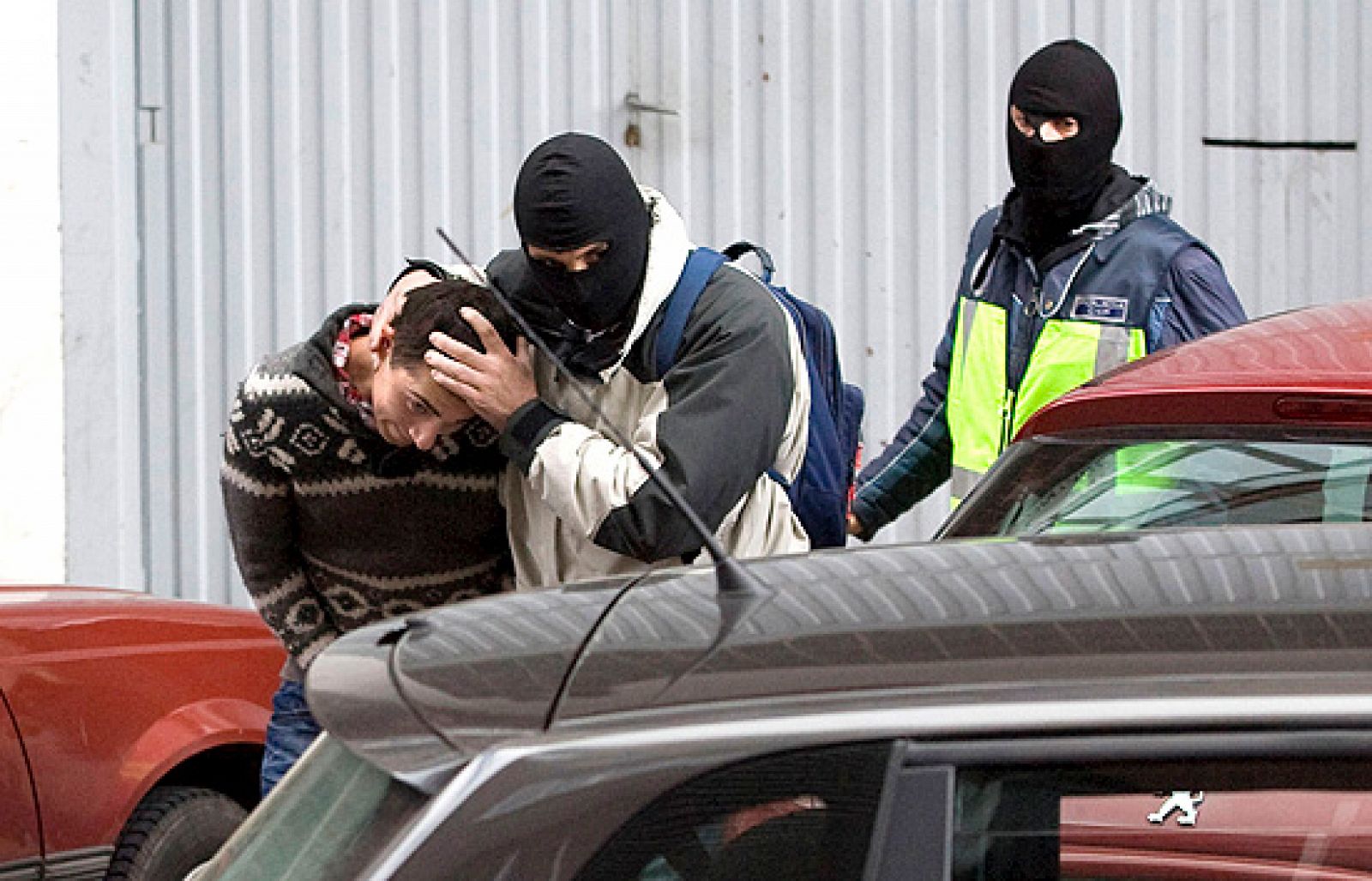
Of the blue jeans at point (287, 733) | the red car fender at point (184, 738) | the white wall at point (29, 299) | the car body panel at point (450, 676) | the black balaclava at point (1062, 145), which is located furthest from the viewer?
the white wall at point (29, 299)

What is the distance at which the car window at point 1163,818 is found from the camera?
1.95m

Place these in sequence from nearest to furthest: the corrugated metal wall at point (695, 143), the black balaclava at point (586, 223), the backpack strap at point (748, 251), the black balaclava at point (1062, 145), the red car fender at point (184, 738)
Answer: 1. the black balaclava at point (586, 223)
2. the backpack strap at point (748, 251)
3. the red car fender at point (184, 738)
4. the black balaclava at point (1062, 145)
5. the corrugated metal wall at point (695, 143)

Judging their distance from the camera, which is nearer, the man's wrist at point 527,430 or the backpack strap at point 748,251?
the man's wrist at point 527,430

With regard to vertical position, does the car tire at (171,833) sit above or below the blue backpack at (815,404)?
below

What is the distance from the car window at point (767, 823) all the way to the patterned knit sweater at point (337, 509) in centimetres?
189

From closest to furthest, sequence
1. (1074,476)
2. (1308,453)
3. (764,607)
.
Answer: (764,607) < (1308,453) < (1074,476)

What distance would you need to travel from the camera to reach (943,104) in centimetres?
802

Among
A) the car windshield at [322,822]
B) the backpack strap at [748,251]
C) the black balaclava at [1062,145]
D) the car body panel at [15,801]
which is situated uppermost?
the black balaclava at [1062,145]

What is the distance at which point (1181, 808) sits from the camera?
1.99 meters

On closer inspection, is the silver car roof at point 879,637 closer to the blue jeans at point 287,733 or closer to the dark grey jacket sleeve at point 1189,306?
the blue jeans at point 287,733

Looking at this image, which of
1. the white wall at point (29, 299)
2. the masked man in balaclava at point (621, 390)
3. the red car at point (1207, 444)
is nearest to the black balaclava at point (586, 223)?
the masked man in balaclava at point (621, 390)

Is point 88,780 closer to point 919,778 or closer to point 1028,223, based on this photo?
point 1028,223

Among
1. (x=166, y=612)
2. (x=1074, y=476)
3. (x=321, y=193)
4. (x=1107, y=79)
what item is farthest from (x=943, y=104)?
(x=1074, y=476)

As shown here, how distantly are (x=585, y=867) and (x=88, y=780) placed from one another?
2906 millimetres
